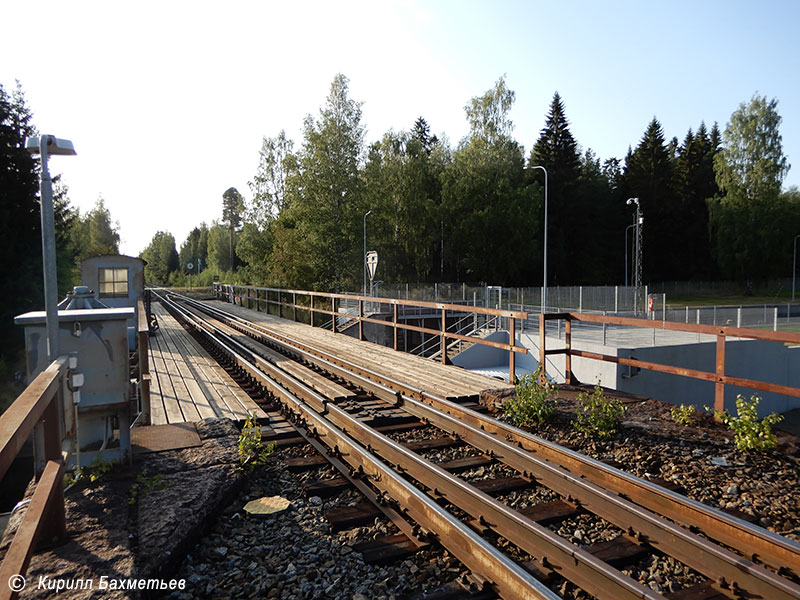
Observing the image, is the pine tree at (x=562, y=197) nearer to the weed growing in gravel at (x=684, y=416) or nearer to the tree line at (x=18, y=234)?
the tree line at (x=18, y=234)

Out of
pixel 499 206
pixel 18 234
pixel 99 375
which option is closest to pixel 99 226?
pixel 18 234

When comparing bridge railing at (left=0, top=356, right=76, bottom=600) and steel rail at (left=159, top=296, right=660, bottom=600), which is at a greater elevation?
Answer: bridge railing at (left=0, top=356, right=76, bottom=600)

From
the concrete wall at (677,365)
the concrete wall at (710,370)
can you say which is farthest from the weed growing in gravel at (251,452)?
the concrete wall at (710,370)

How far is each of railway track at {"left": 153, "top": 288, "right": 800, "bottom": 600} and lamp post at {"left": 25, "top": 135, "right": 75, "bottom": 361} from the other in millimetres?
2478

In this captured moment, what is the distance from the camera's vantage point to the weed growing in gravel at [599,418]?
5.25 m

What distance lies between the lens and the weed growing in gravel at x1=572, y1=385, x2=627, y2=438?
17.2ft

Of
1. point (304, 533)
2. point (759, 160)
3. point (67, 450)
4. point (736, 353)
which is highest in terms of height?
point (759, 160)

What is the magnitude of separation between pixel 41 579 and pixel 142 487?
1252 millimetres

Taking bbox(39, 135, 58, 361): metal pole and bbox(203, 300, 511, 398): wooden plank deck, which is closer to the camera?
bbox(39, 135, 58, 361): metal pole

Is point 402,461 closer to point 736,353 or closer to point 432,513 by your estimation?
point 432,513

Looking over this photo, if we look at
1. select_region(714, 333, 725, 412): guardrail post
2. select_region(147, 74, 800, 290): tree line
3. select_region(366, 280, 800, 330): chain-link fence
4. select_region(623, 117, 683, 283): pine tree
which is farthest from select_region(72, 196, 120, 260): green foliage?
select_region(714, 333, 725, 412): guardrail post

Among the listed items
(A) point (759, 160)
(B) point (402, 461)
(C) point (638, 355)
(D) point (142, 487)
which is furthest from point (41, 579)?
(A) point (759, 160)

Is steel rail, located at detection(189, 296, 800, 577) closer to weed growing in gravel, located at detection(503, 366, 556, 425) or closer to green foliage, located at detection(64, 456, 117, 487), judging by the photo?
weed growing in gravel, located at detection(503, 366, 556, 425)

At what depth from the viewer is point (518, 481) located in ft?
14.7
